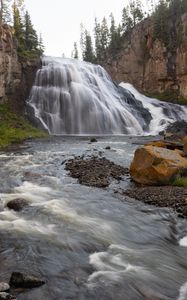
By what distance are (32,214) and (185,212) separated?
16.9ft

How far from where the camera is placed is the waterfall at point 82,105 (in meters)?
46.1

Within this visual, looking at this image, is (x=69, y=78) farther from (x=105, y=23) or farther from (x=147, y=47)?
(x=105, y=23)

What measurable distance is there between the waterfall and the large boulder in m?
28.5

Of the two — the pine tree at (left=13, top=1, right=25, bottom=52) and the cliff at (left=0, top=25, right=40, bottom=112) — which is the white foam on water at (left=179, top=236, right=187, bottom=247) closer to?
the cliff at (left=0, top=25, right=40, bottom=112)

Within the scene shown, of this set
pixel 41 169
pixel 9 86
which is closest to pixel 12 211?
pixel 41 169

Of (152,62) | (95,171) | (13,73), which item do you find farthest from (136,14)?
(95,171)

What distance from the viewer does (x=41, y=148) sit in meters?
28.9

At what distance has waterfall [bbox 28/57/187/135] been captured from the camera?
46.1 m

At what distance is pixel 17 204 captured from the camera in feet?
41.8

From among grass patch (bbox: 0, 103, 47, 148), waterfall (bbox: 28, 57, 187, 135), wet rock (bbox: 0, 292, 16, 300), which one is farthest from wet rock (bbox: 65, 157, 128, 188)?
waterfall (bbox: 28, 57, 187, 135)

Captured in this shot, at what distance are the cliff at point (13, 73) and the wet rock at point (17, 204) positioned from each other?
3475 centimetres

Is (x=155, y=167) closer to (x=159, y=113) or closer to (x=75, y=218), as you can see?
(x=75, y=218)

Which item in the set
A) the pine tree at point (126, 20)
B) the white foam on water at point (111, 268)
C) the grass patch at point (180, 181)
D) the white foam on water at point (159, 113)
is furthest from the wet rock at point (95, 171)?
the pine tree at point (126, 20)

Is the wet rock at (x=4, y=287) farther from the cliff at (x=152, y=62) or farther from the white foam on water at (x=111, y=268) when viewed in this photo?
the cliff at (x=152, y=62)
